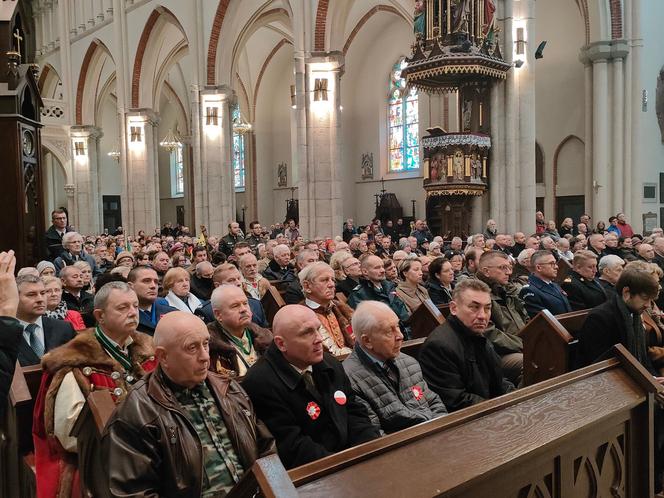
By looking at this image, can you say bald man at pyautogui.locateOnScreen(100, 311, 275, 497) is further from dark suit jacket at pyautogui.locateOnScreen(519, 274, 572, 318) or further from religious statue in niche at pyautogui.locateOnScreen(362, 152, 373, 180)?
religious statue in niche at pyautogui.locateOnScreen(362, 152, 373, 180)

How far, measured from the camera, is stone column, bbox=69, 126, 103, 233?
83.0 ft

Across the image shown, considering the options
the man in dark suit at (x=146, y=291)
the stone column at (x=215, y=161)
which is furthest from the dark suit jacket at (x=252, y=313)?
the stone column at (x=215, y=161)

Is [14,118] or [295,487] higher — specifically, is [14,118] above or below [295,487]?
above

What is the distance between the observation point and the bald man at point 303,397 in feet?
9.23

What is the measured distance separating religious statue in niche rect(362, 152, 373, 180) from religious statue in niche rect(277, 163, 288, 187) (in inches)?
171

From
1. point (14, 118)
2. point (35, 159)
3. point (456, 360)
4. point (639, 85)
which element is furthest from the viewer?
point (639, 85)

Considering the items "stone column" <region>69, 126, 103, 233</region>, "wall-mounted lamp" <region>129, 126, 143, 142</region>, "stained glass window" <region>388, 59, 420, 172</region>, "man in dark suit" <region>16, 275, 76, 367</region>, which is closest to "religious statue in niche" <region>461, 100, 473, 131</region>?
"stained glass window" <region>388, 59, 420, 172</region>

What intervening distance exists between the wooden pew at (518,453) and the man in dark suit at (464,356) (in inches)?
32.6

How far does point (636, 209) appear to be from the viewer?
16453 mm

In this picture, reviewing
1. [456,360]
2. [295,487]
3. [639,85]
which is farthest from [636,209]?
[295,487]

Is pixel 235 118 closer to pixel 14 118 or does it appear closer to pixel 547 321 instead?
pixel 14 118

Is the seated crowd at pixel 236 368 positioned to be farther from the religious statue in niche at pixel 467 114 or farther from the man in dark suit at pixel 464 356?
the religious statue in niche at pixel 467 114

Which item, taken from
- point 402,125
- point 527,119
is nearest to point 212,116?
point 402,125

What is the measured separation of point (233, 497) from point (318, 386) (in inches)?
48.8
